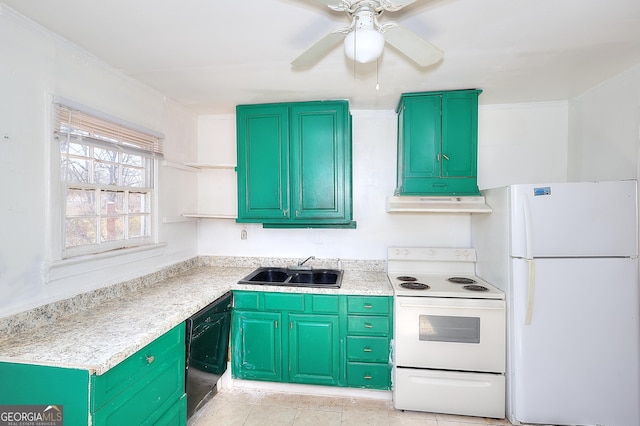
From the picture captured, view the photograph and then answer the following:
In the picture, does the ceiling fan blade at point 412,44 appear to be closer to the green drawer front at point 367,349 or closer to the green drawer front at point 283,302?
the green drawer front at point 283,302

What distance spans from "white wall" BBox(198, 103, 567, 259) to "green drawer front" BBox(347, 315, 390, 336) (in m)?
0.68

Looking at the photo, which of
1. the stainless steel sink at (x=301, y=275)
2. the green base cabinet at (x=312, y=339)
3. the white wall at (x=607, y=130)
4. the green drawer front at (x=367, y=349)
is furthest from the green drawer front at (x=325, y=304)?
the white wall at (x=607, y=130)

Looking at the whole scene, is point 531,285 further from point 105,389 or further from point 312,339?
point 105,389

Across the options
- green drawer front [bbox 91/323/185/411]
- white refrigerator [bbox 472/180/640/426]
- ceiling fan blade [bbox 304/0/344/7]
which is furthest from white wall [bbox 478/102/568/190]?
green drawer front [bbox 91/323/185/411]

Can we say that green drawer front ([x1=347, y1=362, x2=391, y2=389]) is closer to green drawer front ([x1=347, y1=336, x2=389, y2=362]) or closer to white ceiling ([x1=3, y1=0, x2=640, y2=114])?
green drawer front ([x1=347, y1=336, x2=389, y2=362])

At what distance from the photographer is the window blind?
1637 mm

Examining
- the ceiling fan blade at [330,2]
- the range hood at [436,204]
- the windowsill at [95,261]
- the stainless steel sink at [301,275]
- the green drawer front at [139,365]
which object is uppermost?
the ceiling fan blade at [330,2]

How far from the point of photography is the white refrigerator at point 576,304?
1.83m

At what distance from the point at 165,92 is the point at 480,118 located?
276 cm

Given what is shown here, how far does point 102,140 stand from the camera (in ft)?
6.14

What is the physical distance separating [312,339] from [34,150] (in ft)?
6.86

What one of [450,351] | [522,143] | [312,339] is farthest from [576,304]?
[312,339]

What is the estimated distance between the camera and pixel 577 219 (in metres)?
1.85

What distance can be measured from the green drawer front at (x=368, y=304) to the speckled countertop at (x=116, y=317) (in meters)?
0.06
